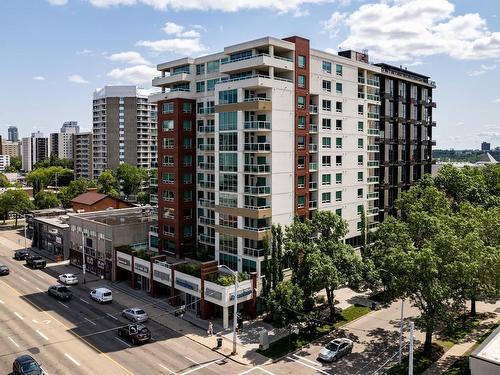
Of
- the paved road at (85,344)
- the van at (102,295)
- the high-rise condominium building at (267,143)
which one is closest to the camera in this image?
the paved road at (85,344)

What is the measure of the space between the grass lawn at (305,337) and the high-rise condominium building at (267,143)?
10733mm

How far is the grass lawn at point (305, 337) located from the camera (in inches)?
1756

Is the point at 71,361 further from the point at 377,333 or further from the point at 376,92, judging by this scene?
the point at 376,92

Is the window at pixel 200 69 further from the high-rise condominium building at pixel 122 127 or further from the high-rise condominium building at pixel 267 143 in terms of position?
the high-rise condominium building at pixel 122 127

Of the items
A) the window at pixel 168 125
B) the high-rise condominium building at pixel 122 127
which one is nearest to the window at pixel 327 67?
the window at pixel 168 125

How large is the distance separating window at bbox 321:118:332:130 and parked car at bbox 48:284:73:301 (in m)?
43.2

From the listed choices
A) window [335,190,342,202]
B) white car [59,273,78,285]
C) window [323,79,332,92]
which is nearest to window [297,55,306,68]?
window [323,79,332,92]

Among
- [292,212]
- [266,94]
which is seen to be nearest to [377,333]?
[292,212]

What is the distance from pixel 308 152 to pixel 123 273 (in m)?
34.5

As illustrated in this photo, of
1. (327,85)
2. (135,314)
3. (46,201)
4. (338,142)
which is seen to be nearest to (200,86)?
(327,85)

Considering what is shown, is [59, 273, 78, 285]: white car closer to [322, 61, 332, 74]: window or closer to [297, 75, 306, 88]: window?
[297, 75, 306, 88]: window

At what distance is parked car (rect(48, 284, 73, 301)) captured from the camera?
5972cm

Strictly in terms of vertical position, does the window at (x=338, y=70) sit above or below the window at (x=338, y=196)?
above

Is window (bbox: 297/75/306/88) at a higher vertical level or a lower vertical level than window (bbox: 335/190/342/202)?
higher
